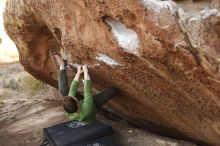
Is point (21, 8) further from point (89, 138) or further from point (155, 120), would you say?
point (155, 120)

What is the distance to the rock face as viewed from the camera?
3957mm

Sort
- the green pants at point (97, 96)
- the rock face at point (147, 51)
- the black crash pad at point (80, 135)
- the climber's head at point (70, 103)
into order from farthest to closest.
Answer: the green pants at point (97, 96) < the black crash pad at point (80, 135) < the climber's head at point (70, 103) < the rock face at point (147, 51)

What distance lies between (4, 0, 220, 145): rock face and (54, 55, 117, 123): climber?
176 millimetres

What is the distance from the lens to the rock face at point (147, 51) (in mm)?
3957

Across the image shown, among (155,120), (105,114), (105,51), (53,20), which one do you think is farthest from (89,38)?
(105,114)

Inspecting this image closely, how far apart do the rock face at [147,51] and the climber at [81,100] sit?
18 cm

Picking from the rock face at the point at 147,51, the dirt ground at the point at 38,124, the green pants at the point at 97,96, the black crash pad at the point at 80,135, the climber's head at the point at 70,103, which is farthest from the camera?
the dirt ground at the point at 38,124

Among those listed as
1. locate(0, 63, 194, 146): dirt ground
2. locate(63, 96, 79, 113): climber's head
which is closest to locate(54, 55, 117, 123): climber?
locate(63, 96, 79, 113): climber's head

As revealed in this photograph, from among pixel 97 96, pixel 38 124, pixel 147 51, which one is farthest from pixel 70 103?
pixel 38 124

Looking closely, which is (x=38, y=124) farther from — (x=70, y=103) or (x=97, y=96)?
(x=70, y=103)

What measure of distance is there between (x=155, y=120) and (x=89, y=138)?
107cm

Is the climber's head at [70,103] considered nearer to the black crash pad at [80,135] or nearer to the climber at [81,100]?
the climber at [81,100]

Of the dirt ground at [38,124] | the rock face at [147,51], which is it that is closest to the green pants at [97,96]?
the rock face at [147,51]

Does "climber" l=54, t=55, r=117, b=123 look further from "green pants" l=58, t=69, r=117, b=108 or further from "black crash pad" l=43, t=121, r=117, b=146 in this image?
"black crash pad" l=43, t=121, r=117, b=146
